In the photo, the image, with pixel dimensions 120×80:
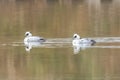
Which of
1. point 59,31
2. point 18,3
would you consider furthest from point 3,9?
point 59,31

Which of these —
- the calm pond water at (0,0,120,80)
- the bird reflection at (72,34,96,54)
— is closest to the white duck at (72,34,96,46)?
the bird reflection at (72,34,96,54)

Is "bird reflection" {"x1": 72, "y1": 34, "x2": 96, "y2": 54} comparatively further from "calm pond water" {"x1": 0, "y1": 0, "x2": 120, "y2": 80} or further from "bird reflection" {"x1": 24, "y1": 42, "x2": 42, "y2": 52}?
"bird reflection" {"x1": 24, "y1": 42, "x2": 42, "y2": 52}

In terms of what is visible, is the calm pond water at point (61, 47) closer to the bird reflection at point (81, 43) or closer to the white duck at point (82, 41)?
the bird reflection at point (81, 43)

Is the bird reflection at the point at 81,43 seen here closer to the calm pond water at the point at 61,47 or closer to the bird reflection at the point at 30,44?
the calm pond water at the point at 61,47

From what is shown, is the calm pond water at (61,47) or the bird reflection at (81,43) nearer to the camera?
the calm pond water at (61,47)

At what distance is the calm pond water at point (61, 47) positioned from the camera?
2112 centimetres

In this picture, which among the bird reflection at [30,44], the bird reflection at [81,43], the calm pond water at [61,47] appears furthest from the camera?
the bird reflection at [30,44]

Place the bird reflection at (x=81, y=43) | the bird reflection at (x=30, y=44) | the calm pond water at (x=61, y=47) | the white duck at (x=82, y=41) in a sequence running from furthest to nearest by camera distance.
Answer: the bird reflection at (x=30, y=44) < the white duck at (x=82, y=41) < the bird reflection at (x=81, y=43) < the calm pond water at (x=61, y=47)

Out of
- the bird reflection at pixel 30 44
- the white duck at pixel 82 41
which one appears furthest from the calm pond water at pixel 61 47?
the white duck at pixel 82 41

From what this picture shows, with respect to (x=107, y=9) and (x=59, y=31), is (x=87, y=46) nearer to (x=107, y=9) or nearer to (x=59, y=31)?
(x=59, y=31)

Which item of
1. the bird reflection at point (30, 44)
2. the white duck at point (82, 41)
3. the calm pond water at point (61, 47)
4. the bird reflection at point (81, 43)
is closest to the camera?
the calm pond water at point (61, 47)

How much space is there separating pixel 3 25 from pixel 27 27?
1846 mm

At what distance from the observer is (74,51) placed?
24828 millimetres

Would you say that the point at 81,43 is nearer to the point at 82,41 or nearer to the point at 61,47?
the point at 82,41
